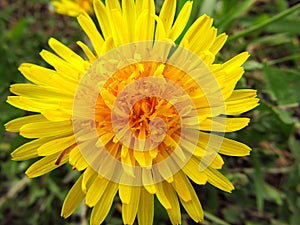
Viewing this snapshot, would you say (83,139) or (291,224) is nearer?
(83,139)

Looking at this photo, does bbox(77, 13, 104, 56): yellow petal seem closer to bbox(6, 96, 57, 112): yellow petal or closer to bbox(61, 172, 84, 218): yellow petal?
bbox(6, 96, 57, 112): yellow petal

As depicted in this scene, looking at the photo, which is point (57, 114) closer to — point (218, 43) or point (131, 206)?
point (131, 206)

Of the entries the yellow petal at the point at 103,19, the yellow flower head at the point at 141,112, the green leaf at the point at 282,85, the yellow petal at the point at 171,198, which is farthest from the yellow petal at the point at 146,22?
the green leaf at the point at 282,85

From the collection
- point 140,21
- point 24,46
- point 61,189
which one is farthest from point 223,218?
point 24,46

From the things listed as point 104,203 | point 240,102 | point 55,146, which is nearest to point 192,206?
point 104,203

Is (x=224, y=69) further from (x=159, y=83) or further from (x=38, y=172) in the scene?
(x=38, y=172)

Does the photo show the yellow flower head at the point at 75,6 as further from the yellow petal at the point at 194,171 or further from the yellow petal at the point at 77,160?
the yellow petal at the point at 194,171

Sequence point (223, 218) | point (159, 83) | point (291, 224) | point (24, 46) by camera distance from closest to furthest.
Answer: point (159, 83) → point (291, 224) → point (223, 218) → point (24, 46)
